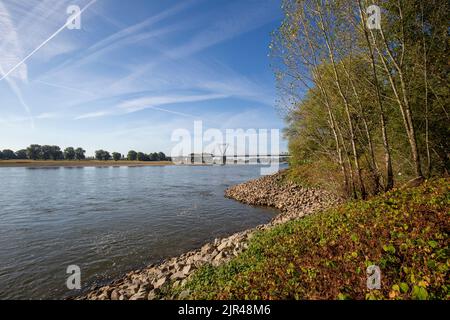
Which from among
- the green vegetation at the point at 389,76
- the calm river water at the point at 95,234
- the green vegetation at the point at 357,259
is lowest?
the calm river water at the point at 95,234

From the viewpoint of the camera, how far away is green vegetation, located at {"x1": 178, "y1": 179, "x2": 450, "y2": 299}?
396cm

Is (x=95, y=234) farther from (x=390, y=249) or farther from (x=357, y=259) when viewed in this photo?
(x=390, y=249)

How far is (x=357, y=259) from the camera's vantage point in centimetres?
493

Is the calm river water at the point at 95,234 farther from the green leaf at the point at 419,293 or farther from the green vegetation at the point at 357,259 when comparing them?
the green leaf at the point at 419,293

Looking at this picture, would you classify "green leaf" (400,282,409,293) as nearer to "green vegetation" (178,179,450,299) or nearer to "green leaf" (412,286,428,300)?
"green vegetation" (178,179,450,299)

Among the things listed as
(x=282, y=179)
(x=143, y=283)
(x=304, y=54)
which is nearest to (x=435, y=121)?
(x=304, y=54)

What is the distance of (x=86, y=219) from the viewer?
656 inches

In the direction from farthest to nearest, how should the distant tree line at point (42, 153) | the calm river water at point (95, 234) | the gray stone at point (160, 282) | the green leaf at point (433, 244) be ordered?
the distant tree line at point (42, 153) → the calm river water at point (95, 234) → the gray stone at point (160, 282) → the green leaf at point (433, 244)

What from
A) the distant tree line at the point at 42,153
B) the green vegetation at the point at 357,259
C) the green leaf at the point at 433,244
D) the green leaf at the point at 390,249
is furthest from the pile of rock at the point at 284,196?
the distant tree line at the point at 42,153

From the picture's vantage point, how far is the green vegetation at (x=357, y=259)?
13.0 ft

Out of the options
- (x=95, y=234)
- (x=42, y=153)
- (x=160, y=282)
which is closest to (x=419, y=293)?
(x=160, y=282)

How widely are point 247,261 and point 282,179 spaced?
24.4 metres
